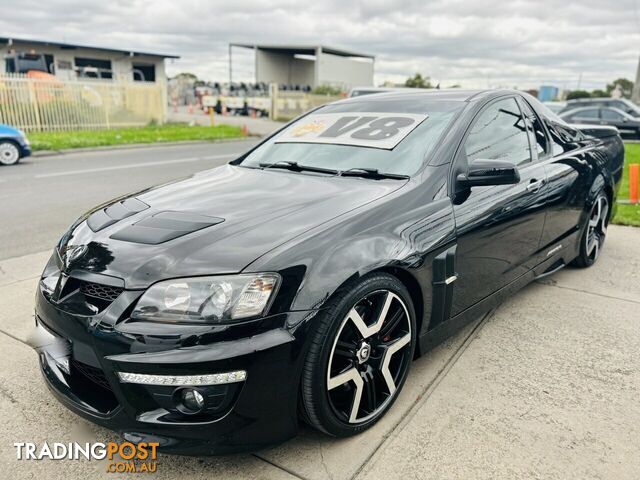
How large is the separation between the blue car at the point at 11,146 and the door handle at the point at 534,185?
11382 millimetres

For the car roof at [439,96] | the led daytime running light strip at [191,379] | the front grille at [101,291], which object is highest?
the car roof at [439,96]

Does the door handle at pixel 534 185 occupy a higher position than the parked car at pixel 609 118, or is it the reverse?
the door handle at pixel 534 185

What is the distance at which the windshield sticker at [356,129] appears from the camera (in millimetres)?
3152

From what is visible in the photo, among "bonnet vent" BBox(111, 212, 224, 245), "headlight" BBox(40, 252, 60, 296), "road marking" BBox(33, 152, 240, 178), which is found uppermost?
"bonnet vent" BBox(111, 212, 224, 245)

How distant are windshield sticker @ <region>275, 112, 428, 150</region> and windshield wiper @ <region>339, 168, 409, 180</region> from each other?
0.23 metres

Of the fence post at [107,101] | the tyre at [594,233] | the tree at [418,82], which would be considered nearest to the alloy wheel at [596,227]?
the tyre at [594,233]

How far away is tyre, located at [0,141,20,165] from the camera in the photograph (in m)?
11.4

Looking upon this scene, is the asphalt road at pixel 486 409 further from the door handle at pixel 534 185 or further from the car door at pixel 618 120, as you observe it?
the car door at pixel 618 120

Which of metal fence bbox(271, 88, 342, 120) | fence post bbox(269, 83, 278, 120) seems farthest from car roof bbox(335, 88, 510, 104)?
fence post bbox(269, 83, 278, 120)

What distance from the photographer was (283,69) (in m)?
58.4

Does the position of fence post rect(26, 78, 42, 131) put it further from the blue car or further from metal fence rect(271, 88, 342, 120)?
metal fence rect(271, 88, 342, 120)

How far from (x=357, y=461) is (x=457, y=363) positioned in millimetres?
1083

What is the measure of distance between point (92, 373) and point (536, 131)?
3.28 meters

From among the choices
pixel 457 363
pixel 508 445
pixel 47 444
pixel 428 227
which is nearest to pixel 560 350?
pixel 457 363
